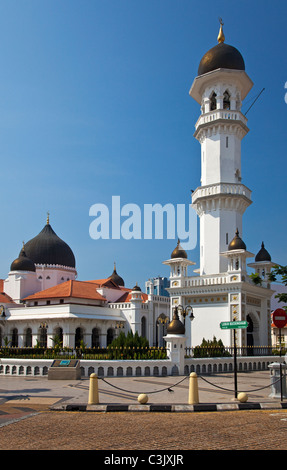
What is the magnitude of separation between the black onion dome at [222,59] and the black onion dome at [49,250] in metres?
28.6

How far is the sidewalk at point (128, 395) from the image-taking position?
39.0 feet

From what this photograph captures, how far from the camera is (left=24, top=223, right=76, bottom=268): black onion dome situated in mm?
54562

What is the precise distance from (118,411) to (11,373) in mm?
12133

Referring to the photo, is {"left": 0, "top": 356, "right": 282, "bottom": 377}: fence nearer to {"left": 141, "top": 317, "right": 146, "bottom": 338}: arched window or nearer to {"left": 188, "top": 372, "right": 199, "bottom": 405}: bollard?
{"left": 188, "top": 372, "right": 199, "bottom": 405}: bollard

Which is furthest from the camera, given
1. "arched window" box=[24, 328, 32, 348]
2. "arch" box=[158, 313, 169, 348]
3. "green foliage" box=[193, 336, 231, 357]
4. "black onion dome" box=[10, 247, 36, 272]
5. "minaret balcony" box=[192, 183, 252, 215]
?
"black onion dome" box=[10, 247, 36, 272]

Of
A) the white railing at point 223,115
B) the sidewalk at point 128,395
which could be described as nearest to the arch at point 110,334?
the white railing at point 223,115

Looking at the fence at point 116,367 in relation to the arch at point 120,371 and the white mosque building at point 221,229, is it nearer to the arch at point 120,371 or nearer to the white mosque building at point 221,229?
the arch at point 120,371

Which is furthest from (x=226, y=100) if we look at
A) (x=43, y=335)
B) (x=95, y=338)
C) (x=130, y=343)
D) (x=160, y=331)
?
(x=43, y=335)

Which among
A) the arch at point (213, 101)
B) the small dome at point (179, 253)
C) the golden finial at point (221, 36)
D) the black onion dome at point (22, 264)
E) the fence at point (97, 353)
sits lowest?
the fence at point (97, 353)

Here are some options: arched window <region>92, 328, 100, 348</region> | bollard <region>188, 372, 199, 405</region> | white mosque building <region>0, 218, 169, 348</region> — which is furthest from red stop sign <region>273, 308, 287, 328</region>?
arched window <region>92, 328, 100, 348</region>

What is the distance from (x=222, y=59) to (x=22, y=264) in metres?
30.6

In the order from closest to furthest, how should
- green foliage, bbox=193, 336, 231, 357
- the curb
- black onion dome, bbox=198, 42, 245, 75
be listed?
the curb
green foliage, bbox=193, 336, 231, 357
black onion dome, bbox=198, 42, 245, 75

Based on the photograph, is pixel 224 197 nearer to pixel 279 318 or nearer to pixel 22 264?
pixel 279 318
